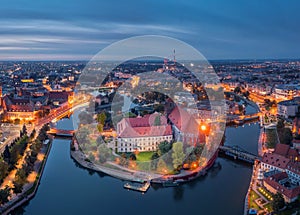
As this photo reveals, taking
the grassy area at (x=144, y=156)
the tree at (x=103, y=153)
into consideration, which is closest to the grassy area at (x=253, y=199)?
the grassy area at (x=144, y=156)

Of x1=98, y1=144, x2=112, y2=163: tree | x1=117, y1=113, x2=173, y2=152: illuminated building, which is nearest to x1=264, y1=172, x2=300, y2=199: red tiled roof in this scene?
x1=117, y1=113, x2=173, y2=152: illuminated building

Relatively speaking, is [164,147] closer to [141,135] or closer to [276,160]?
[141,135]

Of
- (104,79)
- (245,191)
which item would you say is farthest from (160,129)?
(104,79)

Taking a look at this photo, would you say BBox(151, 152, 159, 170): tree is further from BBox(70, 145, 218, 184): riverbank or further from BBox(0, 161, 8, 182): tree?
BBox(0, 161, 8, 182): tree

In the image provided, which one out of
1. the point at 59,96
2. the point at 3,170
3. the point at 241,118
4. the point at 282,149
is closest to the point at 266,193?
the point at 282,149

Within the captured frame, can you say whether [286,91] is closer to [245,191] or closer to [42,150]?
[245,191]
